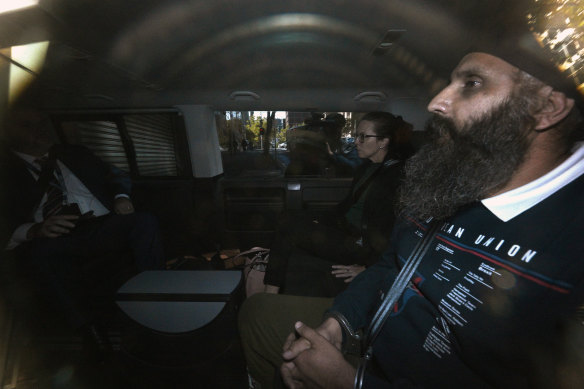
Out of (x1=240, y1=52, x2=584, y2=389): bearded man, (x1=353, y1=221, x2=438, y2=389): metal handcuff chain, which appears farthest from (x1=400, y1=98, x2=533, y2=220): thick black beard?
(x1=353, y1=221, x2=438, y2=389): metal handcuff chain

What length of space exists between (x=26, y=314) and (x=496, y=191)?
316cm

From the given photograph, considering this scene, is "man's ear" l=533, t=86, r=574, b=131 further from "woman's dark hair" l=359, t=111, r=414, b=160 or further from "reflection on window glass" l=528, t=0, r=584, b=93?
"woman's dark hair" l=359, t=111, r=414, b=160

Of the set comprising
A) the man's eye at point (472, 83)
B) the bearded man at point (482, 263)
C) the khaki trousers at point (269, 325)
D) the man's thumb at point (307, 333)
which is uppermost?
the man's eye at point (472, 83)

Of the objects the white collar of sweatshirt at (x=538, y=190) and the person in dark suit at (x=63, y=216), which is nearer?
the white collar of sweatshirt at (x=538, y=190)

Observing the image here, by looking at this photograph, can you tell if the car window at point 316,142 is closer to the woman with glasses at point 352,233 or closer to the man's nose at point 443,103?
the woman with glasses at point 352,233

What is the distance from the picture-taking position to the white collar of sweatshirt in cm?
75

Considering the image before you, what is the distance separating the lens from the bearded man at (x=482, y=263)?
2.20 feet

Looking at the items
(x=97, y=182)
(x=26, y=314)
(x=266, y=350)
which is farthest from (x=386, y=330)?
(x=97, y=182)

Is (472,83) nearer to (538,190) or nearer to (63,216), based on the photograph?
(538,190)

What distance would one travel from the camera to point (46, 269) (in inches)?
75.7

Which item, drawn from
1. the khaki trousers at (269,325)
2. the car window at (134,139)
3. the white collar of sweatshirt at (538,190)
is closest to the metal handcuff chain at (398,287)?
the white collar of sweatshirt at (538,190)

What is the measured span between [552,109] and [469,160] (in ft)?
0.96

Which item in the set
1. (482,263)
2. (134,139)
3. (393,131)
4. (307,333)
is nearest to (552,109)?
(482,263)

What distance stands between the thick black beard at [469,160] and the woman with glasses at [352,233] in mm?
773
